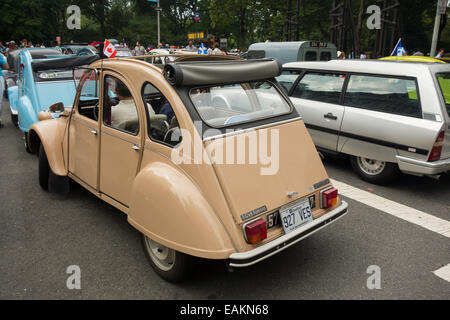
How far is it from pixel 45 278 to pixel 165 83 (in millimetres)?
1992

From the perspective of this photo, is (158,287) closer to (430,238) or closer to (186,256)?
(186,256)

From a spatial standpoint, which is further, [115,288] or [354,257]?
[354,257]

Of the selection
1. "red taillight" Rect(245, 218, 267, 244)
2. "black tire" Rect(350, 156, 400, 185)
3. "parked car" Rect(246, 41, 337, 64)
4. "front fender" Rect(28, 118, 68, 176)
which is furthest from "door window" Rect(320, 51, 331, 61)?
"red taillight" Rect(245, 218, 267, 244)

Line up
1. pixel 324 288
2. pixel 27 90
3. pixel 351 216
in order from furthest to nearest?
pixel 27 90 < pixel 351 216 < pixel 324 288

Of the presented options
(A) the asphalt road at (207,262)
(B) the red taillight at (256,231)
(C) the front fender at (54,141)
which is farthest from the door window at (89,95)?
(B) the red taillight at (256,231)

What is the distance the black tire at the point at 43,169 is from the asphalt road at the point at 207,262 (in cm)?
23

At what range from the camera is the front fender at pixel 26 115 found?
21.4ft

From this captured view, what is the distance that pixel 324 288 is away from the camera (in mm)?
3121

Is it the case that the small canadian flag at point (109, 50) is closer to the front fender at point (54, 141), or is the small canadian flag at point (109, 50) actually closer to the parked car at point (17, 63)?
the parked car at point (17, 63)

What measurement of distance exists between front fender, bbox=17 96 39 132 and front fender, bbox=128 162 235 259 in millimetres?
4449

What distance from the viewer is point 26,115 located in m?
6.62

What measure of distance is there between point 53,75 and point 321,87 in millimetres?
5175
